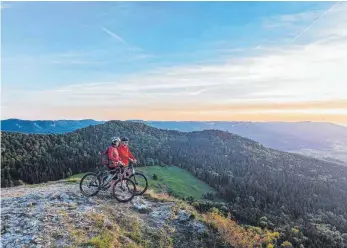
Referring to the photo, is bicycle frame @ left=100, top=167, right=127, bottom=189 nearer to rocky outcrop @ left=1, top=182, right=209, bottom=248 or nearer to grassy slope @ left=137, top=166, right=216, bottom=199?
rocky outcrop @ left=1, top=182, right=209, bottom=248

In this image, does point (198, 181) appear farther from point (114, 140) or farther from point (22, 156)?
point (114, 140)

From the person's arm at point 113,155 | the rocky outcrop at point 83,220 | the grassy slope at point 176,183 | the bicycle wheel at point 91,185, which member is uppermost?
the person's arm at point 113,155

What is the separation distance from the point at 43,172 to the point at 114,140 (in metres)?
134

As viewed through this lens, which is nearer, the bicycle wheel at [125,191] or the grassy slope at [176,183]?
the bicycle wheel at [125,191]

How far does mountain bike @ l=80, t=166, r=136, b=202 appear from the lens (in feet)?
88.1

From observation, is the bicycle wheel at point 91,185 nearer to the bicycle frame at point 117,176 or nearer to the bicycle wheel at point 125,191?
the bicycle frame at point 117,176

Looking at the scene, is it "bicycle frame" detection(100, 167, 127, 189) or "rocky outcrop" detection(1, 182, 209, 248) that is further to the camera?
"bicycle frame" detection(100, 167, 127, 189)

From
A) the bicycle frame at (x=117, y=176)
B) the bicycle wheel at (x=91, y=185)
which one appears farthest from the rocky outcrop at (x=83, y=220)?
the bicycle frame at (x=117, y=176)

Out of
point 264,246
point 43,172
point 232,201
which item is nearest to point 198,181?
point 232,201

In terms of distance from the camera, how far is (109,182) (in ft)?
89.2

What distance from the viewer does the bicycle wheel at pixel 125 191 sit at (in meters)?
27.1

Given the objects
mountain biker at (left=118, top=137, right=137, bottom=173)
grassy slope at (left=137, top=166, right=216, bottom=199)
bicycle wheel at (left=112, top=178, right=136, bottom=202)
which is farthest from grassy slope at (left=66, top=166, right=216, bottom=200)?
mountain biker at (left=118, top=137, right=137, bottom=173)

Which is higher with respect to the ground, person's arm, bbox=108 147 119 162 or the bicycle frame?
person's arm, bbox=108 147 119 162

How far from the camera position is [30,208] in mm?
23297
